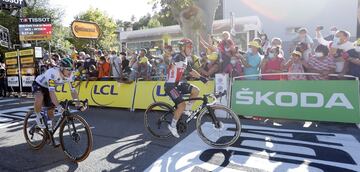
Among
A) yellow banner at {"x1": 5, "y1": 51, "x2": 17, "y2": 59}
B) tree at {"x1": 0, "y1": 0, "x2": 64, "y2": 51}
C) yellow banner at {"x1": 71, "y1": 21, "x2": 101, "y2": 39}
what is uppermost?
tree at {"x1": 0, "y1": 0, "x2": 64, "y2": 51}

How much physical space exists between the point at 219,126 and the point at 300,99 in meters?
2.66

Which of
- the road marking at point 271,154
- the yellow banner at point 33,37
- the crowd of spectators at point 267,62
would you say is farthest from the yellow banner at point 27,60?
the road marking at point 271,154

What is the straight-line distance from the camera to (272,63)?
8656 millimetres

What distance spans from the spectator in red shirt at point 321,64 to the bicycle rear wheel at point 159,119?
393 centimetres

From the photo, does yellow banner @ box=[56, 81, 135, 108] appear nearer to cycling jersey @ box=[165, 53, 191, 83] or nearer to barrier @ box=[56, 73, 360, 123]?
barrier @ box=[56, 73, 360, 123]

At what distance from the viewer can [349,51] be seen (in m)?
7.84

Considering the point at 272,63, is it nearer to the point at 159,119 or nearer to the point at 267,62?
the point at 267,62

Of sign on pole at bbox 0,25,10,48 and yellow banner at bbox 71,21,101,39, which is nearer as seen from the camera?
yellow banner at bbox 71,21,101,39

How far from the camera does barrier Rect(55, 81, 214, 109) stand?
962cm

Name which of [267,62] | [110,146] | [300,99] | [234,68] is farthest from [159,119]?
[267,62]

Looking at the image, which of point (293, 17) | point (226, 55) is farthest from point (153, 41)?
point (226, 55)

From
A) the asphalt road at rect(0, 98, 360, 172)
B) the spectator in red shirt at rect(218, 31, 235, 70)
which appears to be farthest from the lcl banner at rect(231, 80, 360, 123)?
the spectator in red shirt at rect(218, 31, 235, 70)

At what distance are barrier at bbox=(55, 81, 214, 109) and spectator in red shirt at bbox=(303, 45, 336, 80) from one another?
8.50 ft

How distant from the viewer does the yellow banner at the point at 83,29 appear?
15.9 metres
